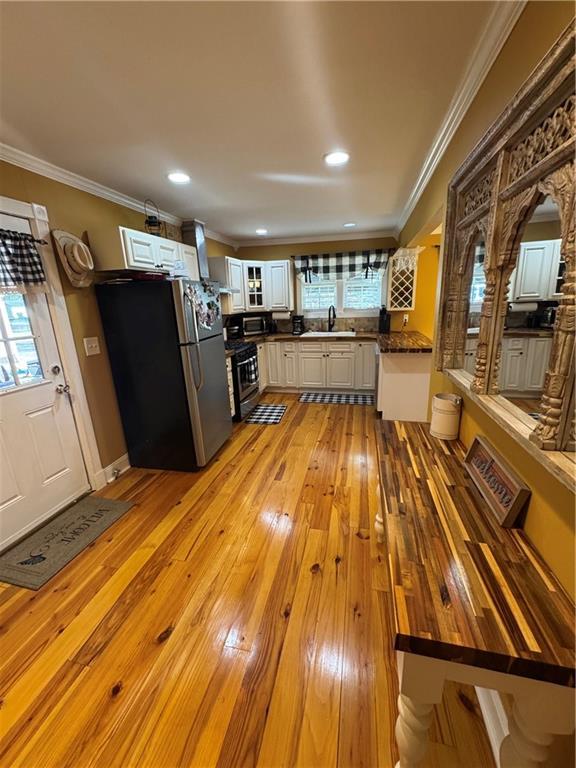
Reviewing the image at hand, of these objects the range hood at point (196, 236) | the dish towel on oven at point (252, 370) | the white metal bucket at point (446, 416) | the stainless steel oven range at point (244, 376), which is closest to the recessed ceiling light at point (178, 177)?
the range hood at point (196, 236)

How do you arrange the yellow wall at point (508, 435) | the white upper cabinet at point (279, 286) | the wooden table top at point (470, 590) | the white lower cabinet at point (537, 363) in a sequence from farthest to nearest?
the white upper cabinet at point (279, 286)
the white lower cabinet at point (537, 363)
the yellow wall at point (508, 435)
the wooden table top at point (470, 590)

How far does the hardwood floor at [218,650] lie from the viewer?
42.7 inches

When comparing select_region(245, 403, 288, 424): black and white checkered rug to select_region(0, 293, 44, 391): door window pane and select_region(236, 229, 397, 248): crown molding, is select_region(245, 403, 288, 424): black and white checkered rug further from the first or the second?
select_region(236, 229, 397, 248): crown molding

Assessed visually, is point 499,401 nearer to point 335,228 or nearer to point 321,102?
point 321,102

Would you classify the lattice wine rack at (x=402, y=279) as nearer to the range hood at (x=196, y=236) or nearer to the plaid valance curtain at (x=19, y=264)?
the range hood at (x=196, y=236)

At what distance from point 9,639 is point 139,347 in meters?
1.91

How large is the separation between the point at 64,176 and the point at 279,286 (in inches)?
121

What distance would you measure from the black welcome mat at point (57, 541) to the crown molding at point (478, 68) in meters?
3.28

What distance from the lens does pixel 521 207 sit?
990 mm

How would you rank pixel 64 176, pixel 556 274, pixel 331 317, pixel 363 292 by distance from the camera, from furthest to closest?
pixel 331 317 < pixel 363 292 < pixel 64 176 < pixel 556 274

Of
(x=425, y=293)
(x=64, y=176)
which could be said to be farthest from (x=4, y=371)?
(x=425, y=293)

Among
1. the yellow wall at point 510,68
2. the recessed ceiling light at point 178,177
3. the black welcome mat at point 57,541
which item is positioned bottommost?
the black welcome mat at point 57,541

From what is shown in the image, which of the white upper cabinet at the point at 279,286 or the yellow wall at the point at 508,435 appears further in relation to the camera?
the white upper cabinet at the point at 279,286

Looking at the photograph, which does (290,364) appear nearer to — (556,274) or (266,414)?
(266,414)
